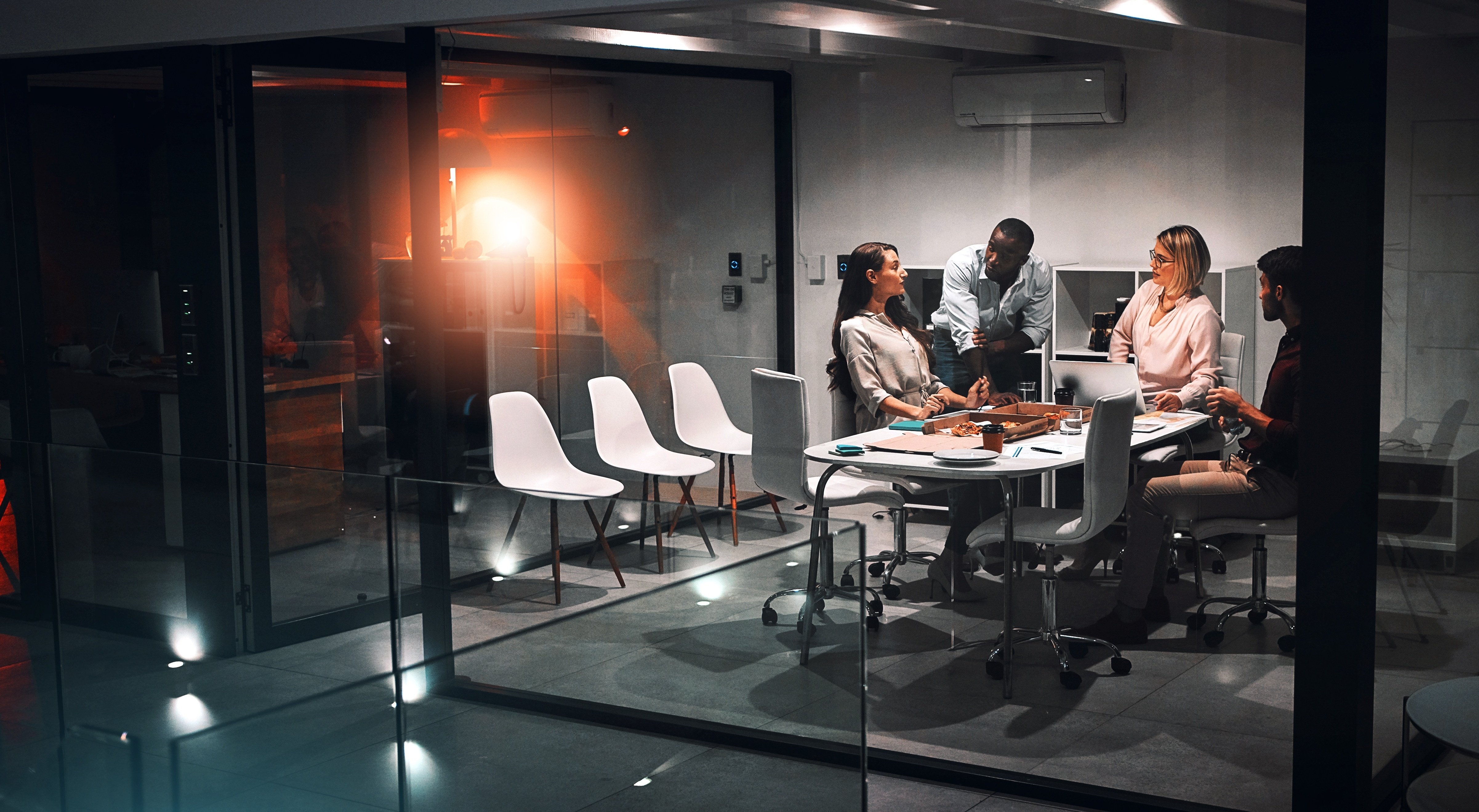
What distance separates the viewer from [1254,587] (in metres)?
5.28

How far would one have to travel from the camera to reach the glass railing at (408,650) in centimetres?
317

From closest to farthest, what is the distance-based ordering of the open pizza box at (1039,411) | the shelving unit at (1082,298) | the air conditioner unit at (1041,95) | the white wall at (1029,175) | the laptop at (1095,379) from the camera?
the open pizza box at (1039,411)
the laptop at (1095,379)
the white wall at (1029,175)
the air conditioner unit at (1041,95)
the shelving unit at (1082,298)

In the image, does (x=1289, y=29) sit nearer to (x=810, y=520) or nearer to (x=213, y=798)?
(x=810, y=520)

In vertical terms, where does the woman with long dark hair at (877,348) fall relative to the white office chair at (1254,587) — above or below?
above

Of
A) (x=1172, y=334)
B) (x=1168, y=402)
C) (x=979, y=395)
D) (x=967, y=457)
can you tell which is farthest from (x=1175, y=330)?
(x=967, y=457)

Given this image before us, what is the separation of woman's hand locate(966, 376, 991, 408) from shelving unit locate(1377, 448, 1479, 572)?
345 cm

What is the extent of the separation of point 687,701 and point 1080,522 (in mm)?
2125

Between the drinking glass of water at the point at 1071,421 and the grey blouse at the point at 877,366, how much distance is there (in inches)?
28.0

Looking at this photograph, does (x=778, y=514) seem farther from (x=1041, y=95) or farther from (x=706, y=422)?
(x=1041, y=95)

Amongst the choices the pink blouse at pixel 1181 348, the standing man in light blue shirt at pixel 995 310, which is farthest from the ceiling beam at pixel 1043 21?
the pink blouse at pixel 1181 348

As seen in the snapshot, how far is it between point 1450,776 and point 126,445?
5.01 metres

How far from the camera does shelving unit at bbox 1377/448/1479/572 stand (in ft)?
11.6

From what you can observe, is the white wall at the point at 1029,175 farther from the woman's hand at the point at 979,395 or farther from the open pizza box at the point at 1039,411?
the open pizza box at the point at 1039,411

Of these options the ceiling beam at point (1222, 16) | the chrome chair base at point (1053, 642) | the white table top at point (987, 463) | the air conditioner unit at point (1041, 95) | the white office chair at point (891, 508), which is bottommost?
the chrome chair base at point (1053, 642)
